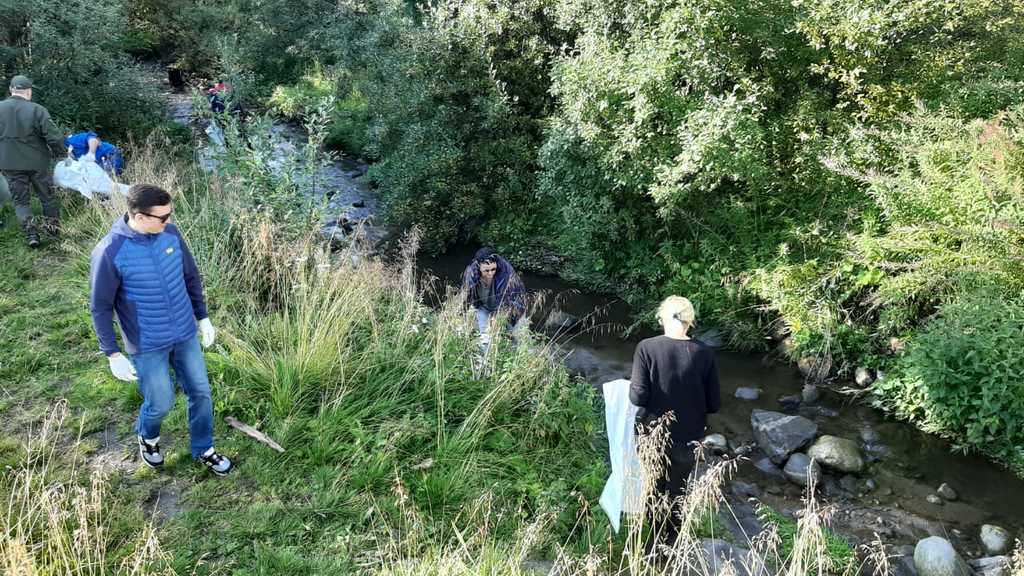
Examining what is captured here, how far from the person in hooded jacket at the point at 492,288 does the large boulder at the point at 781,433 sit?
2.74 m

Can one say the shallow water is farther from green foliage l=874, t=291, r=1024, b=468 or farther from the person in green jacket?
the person in green jacket

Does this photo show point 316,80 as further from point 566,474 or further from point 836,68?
point 566,474

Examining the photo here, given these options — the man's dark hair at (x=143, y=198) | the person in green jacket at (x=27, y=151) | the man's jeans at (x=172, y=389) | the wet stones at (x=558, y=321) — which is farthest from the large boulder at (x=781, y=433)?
the person in green jacket at (x=27, y=151)

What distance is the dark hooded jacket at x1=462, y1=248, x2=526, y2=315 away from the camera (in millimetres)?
5664

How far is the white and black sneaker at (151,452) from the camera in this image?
3.77 meters

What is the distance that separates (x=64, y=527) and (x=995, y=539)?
627 cm

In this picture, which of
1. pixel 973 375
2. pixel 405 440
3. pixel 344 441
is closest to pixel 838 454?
pixel 973 375

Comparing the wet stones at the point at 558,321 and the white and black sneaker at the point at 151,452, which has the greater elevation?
the white and black sneaker at the point at 151,452

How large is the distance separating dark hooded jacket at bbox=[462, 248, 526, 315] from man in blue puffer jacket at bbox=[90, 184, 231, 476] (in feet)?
8.04

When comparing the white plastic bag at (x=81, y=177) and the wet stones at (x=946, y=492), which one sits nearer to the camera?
the wet stones at (x=946, y=492)

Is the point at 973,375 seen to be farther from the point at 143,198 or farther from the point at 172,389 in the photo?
the point at 143,198

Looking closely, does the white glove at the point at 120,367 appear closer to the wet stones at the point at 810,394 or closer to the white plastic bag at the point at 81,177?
the white plastic bag at the point at 81,177

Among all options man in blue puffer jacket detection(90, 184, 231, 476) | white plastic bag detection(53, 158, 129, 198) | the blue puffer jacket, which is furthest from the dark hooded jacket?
white plastic bag detection(53, 158, 129, 198)

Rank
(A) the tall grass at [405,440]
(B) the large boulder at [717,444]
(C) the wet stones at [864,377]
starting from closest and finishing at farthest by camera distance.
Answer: (A) the tall grass at [405,440] → (B) the large boulder at [717,444] → (C) the wet stones at [864,377]
